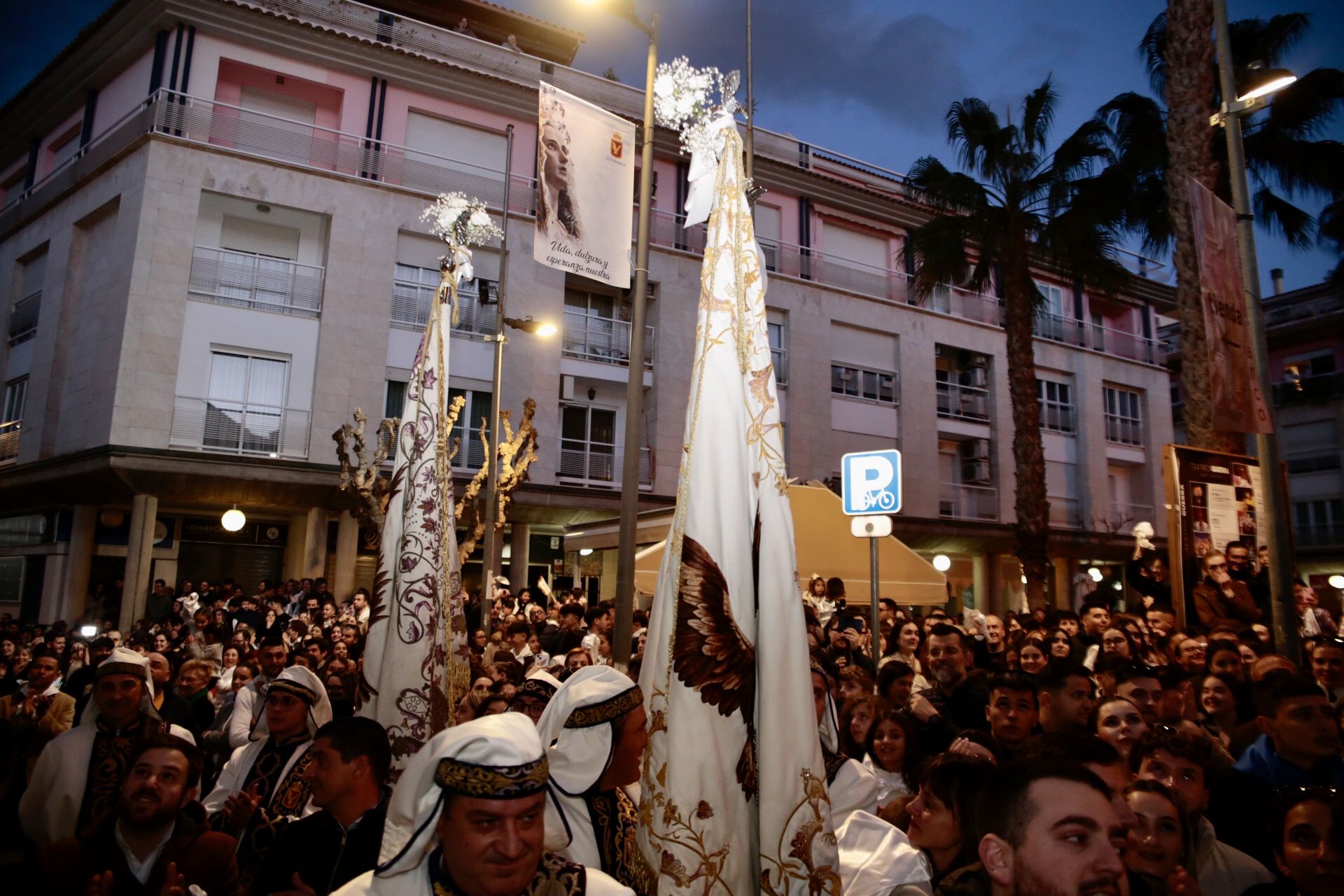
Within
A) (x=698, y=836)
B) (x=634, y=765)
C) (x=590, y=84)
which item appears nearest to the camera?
(x=698, y=836)

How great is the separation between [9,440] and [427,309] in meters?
10.7

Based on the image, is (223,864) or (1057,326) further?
(1057,326)

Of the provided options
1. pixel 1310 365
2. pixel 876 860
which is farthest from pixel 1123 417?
pixel 876 860

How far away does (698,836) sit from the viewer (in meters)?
2.49

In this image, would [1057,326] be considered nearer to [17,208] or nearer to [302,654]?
[302,654]

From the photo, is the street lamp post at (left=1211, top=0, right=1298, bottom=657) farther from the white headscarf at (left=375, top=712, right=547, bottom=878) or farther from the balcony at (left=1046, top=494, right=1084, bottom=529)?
the balcony at (left=1046, top=494, right=1084, bottom=529)

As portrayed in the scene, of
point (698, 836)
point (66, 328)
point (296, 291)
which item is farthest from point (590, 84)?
point (698, 836)

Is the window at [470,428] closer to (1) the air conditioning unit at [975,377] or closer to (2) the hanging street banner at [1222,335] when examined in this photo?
(2) the hanging street banner at [1222,335]

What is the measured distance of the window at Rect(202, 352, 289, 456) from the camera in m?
18.8

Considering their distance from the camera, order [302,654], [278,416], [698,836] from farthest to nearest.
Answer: [278,416] < [302,654] < [698,836]

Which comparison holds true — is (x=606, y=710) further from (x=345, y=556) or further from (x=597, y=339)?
(x=597, y=339)

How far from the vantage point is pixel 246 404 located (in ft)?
62.7

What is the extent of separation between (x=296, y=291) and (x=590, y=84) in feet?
30.4

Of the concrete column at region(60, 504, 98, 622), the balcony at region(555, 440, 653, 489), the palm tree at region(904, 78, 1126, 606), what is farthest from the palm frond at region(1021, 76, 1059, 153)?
the concrete column at region(60, 504, 98, 622)
